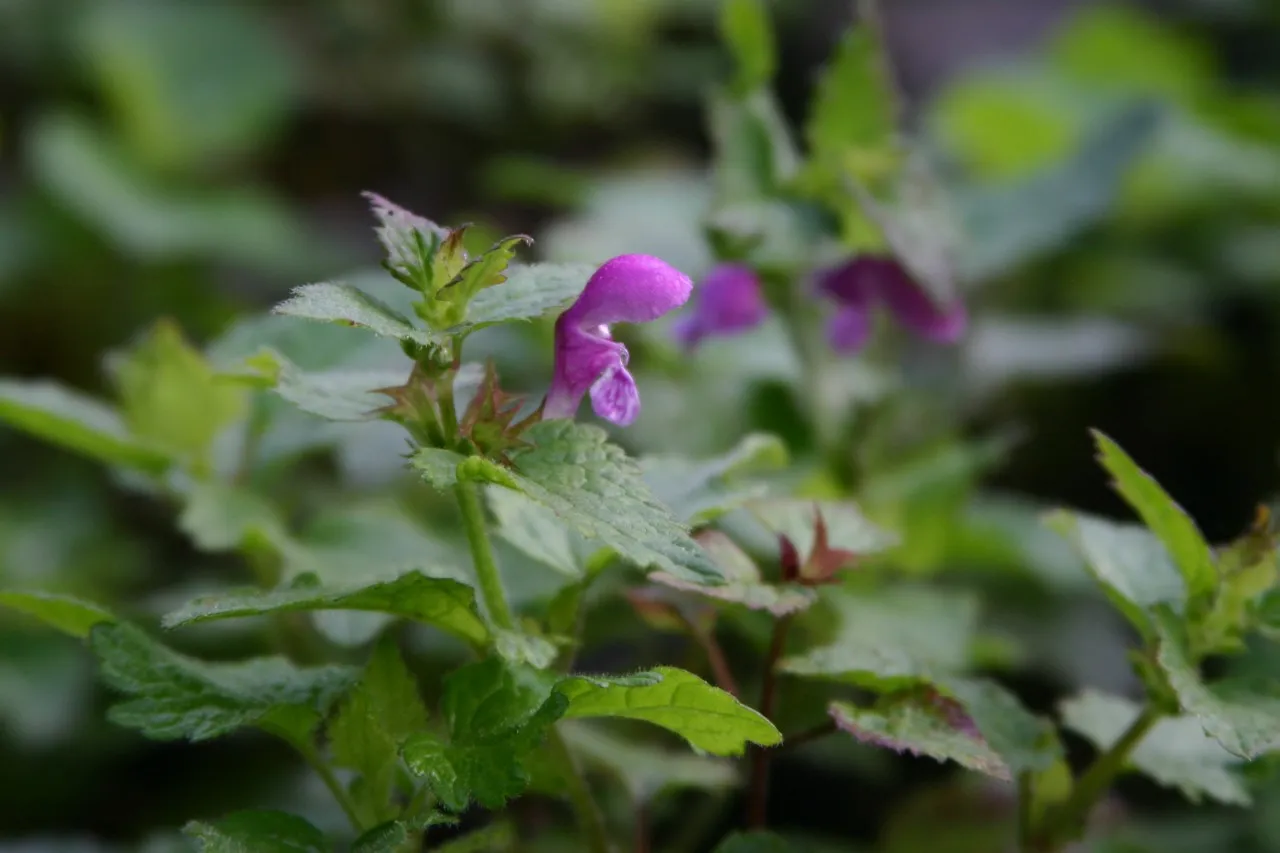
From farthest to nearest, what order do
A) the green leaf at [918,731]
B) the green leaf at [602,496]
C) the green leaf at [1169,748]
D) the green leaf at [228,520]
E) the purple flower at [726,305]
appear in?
the purple flower at [726,305], the green leaf at [228,520], the green leaf at [1169,748], the green leaf at [918,731], the green leaf at [602,496]

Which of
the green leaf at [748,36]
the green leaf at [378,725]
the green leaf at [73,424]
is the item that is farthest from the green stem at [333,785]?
the green leaf at [748,36]

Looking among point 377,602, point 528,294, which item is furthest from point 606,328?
point 377,602

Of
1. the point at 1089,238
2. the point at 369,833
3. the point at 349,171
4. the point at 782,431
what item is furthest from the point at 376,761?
the point at 349,171

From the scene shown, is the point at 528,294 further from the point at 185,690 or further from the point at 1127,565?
the point at 1127,565

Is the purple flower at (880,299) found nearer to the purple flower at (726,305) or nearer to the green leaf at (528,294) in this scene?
the purple flower at (726,305)

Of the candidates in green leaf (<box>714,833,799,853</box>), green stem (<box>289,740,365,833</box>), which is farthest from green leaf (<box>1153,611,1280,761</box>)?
green stem (<box>289,740,365,833</box>)

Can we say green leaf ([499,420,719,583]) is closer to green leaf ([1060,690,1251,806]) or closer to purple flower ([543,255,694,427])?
purple flower ([543,255,694,427])

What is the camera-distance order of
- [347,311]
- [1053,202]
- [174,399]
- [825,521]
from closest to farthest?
1. [347,311]
2. [825,521]
3. [174,399]
4. [1053,202]
